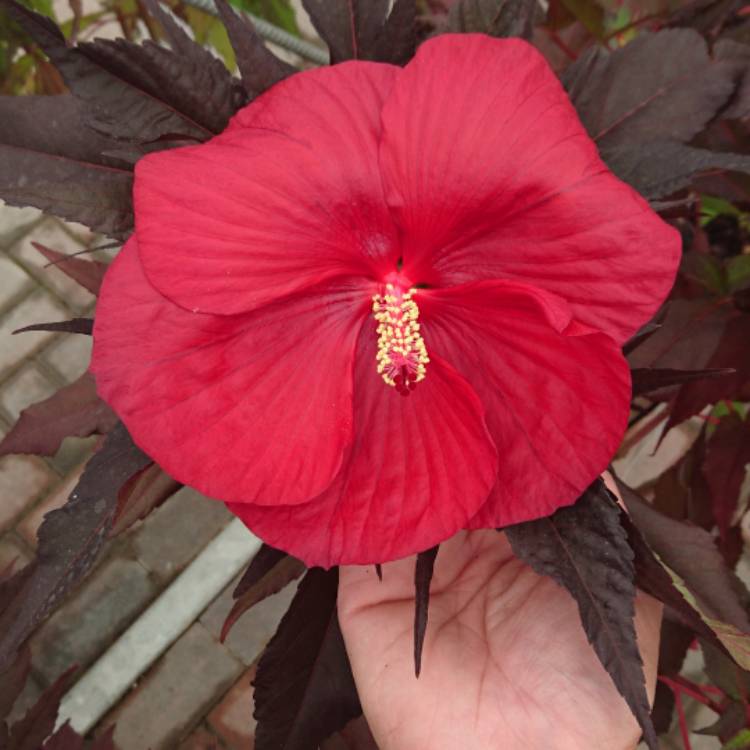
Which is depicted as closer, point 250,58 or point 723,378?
point 250,58

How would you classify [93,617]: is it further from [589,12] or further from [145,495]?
[589,12]

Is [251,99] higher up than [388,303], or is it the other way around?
[251,99]

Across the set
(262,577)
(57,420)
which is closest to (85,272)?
(57,420)

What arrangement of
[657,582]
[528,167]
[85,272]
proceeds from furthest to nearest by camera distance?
[85,272] → [657,582] → [528,167]

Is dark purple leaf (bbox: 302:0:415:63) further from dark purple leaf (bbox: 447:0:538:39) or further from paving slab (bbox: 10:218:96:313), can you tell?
paving slab (bbox: 10:218:96:313)

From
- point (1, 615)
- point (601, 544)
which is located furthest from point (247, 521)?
point (1, 615)

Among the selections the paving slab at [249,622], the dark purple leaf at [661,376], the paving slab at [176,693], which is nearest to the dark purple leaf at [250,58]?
the dark purple leaf at [661,376]

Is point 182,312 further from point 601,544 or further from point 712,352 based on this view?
point 712,352
